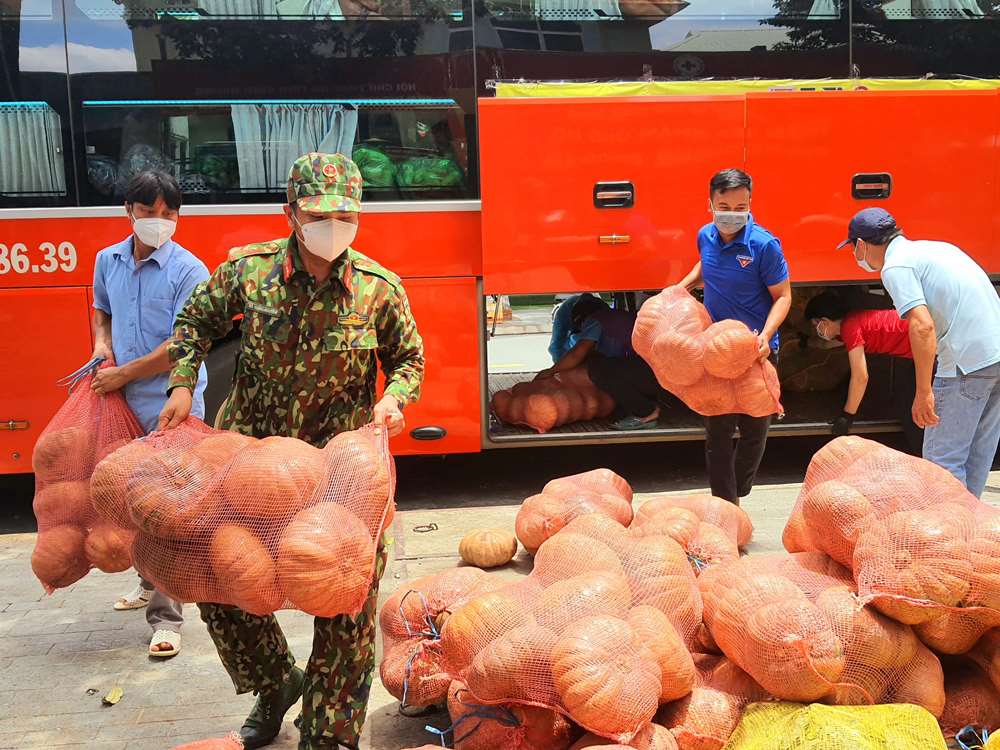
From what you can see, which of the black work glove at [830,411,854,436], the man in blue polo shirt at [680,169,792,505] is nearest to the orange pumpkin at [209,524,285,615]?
the man in blue polo shirt at [680,169,792,505]

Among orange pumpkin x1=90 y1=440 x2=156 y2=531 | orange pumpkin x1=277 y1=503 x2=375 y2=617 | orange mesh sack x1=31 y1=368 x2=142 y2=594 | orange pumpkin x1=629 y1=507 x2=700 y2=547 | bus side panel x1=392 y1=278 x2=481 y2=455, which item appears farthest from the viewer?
bus side panel x1=392 y1=278 x2=481 y2=455

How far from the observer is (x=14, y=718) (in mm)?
3951

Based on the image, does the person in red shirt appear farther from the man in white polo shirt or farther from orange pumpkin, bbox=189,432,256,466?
orange pumpkin, bbox=189,432,256,466

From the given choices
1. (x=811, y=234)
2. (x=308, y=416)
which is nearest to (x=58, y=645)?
(x=308, y=416)

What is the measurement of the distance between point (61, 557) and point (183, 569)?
49.9 inches

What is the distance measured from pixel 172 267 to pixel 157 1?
267cm

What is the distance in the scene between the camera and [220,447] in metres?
3.25

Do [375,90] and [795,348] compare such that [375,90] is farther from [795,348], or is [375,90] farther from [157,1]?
[795,348]

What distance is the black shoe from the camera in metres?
3.61

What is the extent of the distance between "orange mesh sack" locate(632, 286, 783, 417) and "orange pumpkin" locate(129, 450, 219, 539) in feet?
9.10

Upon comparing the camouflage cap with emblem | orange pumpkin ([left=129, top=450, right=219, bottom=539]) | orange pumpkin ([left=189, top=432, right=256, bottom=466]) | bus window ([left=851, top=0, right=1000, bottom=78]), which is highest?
bus window ([left=851, top=0, right=1000, bottom=78])

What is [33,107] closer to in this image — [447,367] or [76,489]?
[447,367]

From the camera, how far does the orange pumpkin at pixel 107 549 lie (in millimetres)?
3922

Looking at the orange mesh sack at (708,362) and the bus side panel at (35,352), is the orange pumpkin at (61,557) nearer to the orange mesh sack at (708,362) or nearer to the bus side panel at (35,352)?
the bus side panel at (35,352)
